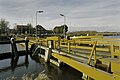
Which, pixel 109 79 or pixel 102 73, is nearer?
pixel 109 79

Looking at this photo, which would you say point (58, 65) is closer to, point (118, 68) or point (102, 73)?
point (102, 73)

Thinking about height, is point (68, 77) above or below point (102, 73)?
below

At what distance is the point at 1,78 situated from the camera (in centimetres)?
1370

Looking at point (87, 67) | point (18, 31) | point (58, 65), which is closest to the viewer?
point (87, 67)

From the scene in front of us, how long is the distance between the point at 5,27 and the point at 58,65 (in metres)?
84.7

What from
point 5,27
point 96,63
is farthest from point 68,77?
point 5,27

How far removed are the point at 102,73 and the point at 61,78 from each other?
7.50 metres

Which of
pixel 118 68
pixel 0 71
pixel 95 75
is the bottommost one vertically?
pixel 0 71

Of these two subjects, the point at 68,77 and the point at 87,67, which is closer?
the point at 87,67

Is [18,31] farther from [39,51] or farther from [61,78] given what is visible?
[61,78]

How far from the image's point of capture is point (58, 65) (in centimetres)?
1603

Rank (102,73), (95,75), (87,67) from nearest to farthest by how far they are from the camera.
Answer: (102,73) < (95,75) < (87,67)

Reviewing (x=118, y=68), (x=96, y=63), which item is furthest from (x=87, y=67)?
(x=118, y=68)

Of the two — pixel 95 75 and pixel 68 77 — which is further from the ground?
pixel 95 75
